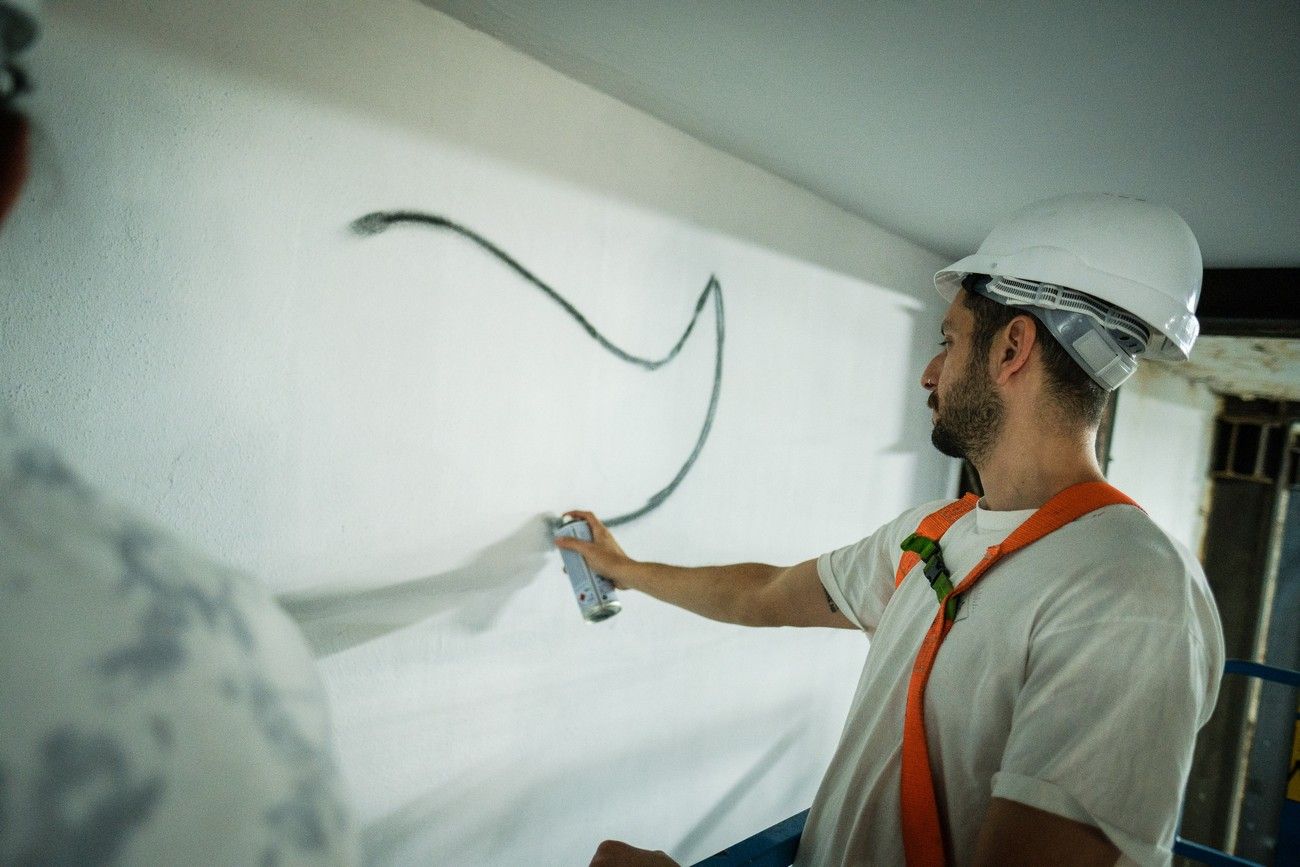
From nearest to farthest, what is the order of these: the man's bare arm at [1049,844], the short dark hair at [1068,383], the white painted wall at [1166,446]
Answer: the man's bare arm at [1049,844]
the short dark hair at [1068,383]
the white painted wall at [1166,446]

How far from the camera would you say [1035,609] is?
3.94ft

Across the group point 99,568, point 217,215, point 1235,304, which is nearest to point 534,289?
point 217,215

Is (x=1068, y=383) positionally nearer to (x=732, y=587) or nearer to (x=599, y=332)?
(x=732, y=587)

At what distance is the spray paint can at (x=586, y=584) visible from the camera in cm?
198

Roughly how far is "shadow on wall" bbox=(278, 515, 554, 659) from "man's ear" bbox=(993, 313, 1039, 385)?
3.84ft

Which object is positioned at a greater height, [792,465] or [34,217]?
[34,217]

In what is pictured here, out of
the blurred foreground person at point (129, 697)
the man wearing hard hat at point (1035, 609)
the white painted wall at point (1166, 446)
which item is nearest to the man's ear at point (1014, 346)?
the man wearing hard hat at point (1035, 609)

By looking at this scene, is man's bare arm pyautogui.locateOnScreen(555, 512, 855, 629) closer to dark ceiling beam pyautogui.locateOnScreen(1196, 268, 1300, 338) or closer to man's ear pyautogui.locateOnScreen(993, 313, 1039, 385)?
man's ear pyautogui.locateOnScreen(993, 313, 1039, 385)

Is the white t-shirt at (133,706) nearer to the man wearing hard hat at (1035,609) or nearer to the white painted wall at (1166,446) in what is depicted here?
the man wearing hard hat at (1035,609)

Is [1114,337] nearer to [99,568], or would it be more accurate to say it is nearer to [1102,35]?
[1102,35]

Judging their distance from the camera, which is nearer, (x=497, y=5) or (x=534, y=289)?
(x=497, y=5)

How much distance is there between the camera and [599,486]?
2.21 meters

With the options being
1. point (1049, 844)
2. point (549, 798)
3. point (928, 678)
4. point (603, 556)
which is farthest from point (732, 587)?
point (1049, 844)

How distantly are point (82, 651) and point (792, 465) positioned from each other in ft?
8.60
